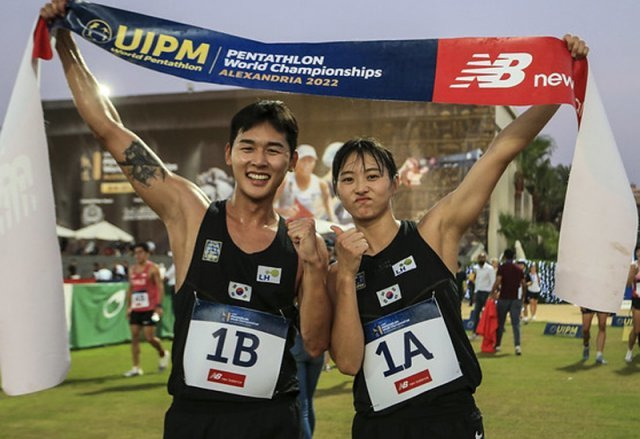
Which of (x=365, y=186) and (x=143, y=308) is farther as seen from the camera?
(x=143, y=308)

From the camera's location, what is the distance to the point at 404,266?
10.6 feet

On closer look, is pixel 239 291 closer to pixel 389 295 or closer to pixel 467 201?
pixel 389 295

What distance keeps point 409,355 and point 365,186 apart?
0.75 meters

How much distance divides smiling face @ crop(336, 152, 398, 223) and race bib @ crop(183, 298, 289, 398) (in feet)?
2.04

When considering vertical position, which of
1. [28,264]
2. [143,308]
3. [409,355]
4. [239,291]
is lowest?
[143,308]

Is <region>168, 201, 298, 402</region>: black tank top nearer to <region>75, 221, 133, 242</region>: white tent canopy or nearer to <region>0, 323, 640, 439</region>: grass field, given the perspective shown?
<region>0, 323, 640, 439</region>: grass field

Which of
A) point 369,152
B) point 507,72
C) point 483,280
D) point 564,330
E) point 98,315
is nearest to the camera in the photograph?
point 369,152

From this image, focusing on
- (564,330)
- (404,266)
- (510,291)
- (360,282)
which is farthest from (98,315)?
(404,266)

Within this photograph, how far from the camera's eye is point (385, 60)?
3.57 m

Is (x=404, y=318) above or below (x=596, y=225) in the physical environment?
below

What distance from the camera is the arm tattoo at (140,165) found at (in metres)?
3.39

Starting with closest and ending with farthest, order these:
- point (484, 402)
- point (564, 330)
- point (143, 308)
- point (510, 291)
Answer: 1. point (484, 402)
2. point (143, 308)
3. point (510, 291)
4. point (564, 330)

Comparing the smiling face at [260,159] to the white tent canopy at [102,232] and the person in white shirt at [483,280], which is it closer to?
the person in white shirt at [483,280]

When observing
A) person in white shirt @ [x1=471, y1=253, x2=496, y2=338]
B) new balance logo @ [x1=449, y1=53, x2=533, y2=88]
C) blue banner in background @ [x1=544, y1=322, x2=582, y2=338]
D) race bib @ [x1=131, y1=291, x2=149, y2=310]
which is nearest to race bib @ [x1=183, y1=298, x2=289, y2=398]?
new balance logo @ [x1=449, y1=53, x2=533, y2=88]
